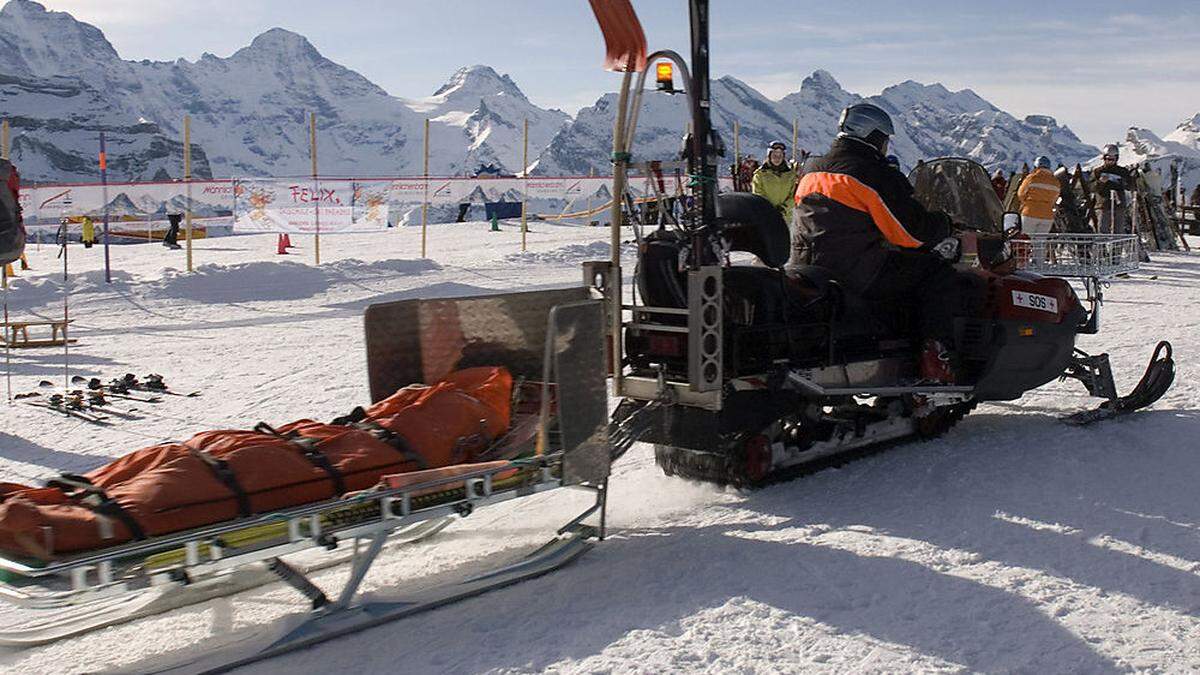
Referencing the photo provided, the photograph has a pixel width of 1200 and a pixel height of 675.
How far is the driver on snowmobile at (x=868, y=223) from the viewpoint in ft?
19.2

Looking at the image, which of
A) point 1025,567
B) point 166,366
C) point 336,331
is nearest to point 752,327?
point 1025,567

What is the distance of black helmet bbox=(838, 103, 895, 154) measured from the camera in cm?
589

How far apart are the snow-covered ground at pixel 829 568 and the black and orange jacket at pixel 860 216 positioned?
106cm

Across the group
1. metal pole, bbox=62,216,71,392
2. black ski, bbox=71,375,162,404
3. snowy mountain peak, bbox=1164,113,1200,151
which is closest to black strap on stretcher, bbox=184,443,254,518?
black ski, bbox=71,375,162,404

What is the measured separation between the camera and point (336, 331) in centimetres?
1252

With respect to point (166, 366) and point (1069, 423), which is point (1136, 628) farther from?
point (166, 366)

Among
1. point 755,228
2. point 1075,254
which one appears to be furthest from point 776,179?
point 755,228

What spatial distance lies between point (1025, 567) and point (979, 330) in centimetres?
230

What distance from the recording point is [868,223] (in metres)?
5.90

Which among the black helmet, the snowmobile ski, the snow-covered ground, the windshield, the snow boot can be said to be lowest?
the snow-covered ground

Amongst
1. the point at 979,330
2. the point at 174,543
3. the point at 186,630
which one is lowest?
the point at 186,630

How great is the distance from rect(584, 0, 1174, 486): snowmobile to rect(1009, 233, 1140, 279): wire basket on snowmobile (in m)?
2.07

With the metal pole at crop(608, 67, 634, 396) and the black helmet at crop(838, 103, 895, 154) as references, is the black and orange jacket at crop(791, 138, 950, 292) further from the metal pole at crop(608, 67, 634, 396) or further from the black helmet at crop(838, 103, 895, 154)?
the metal pole at crop(608, 67, 634, 396)

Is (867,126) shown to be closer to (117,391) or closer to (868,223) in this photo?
(868,223)
